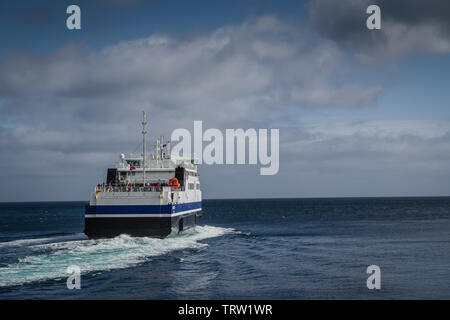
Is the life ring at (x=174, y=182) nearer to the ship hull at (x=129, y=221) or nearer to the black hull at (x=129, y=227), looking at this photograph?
the ship hull at (x=129, y=221)

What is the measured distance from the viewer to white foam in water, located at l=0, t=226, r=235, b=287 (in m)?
24.2

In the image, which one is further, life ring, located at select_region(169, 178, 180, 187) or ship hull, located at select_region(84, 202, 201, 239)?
life ring, located at select_region(169, 178, 180, 187)

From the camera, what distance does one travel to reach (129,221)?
120 feet

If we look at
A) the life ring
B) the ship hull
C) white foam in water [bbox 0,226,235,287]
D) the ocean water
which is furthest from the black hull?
the life ring

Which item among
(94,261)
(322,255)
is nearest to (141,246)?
(94,261)

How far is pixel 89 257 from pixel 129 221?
292 inches

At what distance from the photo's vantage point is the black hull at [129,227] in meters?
36.2

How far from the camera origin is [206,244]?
40.6m

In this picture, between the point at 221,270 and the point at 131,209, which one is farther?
the point at 131,209

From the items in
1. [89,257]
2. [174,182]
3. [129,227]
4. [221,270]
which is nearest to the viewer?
[221,270]

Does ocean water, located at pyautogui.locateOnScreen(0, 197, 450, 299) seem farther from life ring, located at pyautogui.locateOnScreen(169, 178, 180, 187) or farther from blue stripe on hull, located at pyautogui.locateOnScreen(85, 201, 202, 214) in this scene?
life ring, located at pyautogui.locateOnScreen(169, 178, 180, 187)

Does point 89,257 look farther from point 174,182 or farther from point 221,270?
point 174,182

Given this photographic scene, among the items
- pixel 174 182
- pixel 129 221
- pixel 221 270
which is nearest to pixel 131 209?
pixel 129 221
